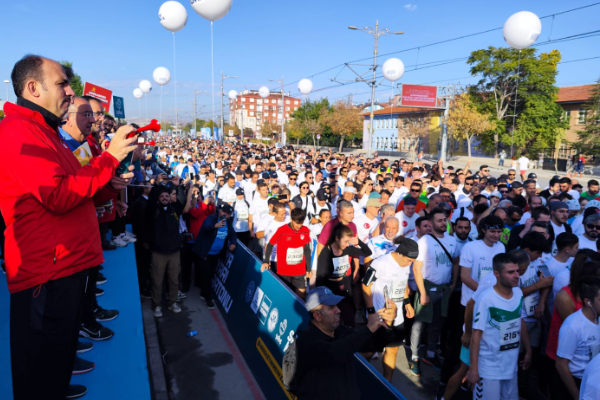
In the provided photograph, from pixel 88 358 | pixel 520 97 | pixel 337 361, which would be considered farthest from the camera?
pixel 520 97

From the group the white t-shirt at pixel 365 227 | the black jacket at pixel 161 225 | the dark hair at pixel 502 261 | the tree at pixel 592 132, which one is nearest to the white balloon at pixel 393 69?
the white t-shirt at pixel 365 227

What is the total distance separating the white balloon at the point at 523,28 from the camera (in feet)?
30.7

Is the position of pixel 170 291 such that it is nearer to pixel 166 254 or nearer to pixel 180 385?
pixel 166 254

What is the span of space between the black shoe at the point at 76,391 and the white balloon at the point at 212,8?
8.44 m

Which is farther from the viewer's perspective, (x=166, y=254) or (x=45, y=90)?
(x=166, y=254)

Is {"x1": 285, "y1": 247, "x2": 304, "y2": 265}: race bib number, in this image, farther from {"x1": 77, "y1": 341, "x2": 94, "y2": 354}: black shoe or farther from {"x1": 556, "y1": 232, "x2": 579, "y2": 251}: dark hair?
{"x1": 556, "y1": 232, "x2": 579, "y2": 251}: dark hair

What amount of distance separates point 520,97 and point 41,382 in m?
46.6

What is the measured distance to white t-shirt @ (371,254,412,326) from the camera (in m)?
4.40

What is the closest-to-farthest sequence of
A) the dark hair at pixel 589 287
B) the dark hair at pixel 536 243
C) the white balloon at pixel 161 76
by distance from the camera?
the dark hair at pixel 589 287 → the dark hair at pixel 536 243 → the white balloon at pixel 161 76

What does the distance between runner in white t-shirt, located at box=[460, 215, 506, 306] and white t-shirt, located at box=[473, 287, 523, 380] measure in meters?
0.99

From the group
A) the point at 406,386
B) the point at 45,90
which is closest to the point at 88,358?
the point at 45,90

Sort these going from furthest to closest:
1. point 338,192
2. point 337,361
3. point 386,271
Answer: point 338,192 → point 386,271 → point 337,361

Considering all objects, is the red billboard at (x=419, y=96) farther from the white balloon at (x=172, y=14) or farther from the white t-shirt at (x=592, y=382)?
the white t-shirt at (x=592, y=382)

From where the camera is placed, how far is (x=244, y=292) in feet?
17.9
